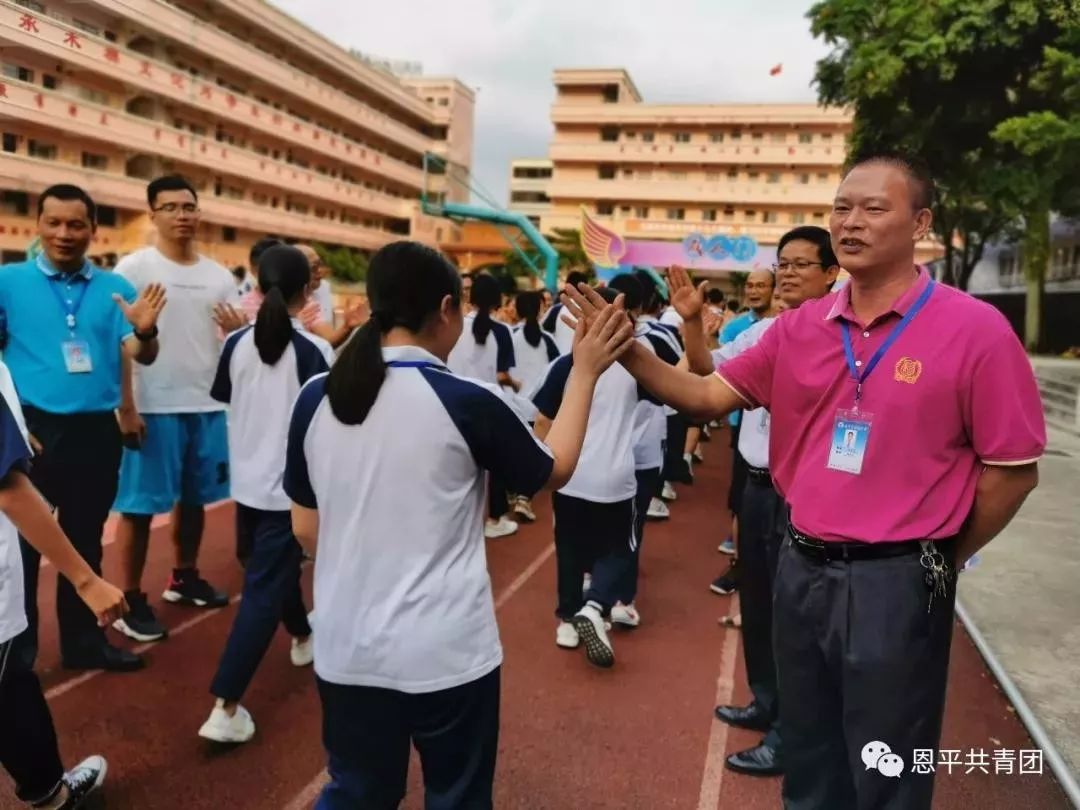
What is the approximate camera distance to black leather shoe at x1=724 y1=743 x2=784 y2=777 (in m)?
2.95

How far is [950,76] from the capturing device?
17656 mm

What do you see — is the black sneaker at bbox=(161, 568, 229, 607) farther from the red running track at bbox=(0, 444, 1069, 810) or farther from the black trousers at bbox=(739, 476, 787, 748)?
the black trousers at bbox=(739, 476, 787, 748)

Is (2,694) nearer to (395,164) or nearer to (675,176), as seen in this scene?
(395,164)

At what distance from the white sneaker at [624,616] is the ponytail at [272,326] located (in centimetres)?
229

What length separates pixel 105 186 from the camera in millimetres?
15000

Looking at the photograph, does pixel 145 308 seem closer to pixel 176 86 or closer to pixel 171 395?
pixel 171 395

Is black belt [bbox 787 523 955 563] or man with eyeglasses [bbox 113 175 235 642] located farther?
man with eyeglasses [bbox 113 175 235 642]

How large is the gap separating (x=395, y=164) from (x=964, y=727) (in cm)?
3862

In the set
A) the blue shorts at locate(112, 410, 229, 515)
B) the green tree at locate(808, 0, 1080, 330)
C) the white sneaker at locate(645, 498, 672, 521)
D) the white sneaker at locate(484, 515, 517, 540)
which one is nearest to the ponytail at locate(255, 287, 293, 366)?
the blue shorts at locate(112, 410, 229, 515)

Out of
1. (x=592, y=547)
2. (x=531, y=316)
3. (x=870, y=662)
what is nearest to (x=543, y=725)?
(x=592, y=547)

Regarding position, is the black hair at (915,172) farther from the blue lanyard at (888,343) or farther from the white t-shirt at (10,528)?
the white t-shirt at (10,528)

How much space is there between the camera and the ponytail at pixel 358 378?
66.4 inches

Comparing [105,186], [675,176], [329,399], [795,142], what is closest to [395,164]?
[675,176]

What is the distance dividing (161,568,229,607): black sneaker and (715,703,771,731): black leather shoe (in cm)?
264
